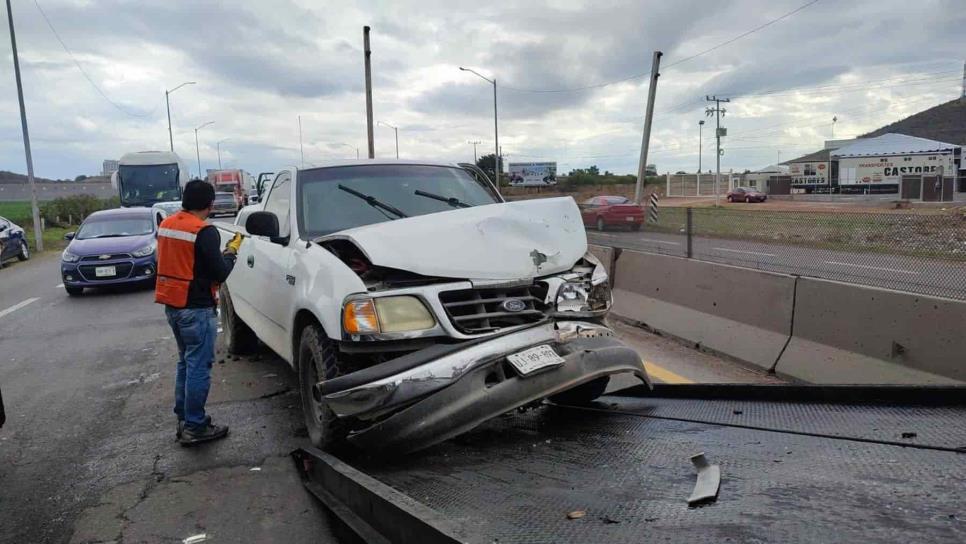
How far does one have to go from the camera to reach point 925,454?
283 cm

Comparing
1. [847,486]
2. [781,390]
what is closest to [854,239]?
[781,390]

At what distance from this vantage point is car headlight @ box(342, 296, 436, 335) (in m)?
3.71

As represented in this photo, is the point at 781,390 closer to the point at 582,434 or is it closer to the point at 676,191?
the point at 582,434

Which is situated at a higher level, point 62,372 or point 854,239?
point 854,239

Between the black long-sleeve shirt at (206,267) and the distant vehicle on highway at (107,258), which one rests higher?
the black long-sleeve shirt at (206,267)

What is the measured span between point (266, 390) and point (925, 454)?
5149 mm

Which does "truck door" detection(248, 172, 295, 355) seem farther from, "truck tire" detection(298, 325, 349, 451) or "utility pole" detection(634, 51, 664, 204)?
"utility pole" detection(634, 51, 664, 204)

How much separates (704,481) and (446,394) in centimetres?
131

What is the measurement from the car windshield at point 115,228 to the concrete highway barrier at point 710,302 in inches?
417

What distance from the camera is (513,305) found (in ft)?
12.8

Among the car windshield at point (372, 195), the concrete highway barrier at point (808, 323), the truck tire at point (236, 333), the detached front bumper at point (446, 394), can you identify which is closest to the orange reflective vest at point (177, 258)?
the car windshield at point (372, 195)

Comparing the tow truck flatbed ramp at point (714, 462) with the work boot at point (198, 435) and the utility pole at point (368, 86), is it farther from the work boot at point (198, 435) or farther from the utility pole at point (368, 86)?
the utility pole at point (368, 86)

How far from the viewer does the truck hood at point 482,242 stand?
3900 mm

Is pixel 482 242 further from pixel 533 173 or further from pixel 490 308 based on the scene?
pixel 533 173
